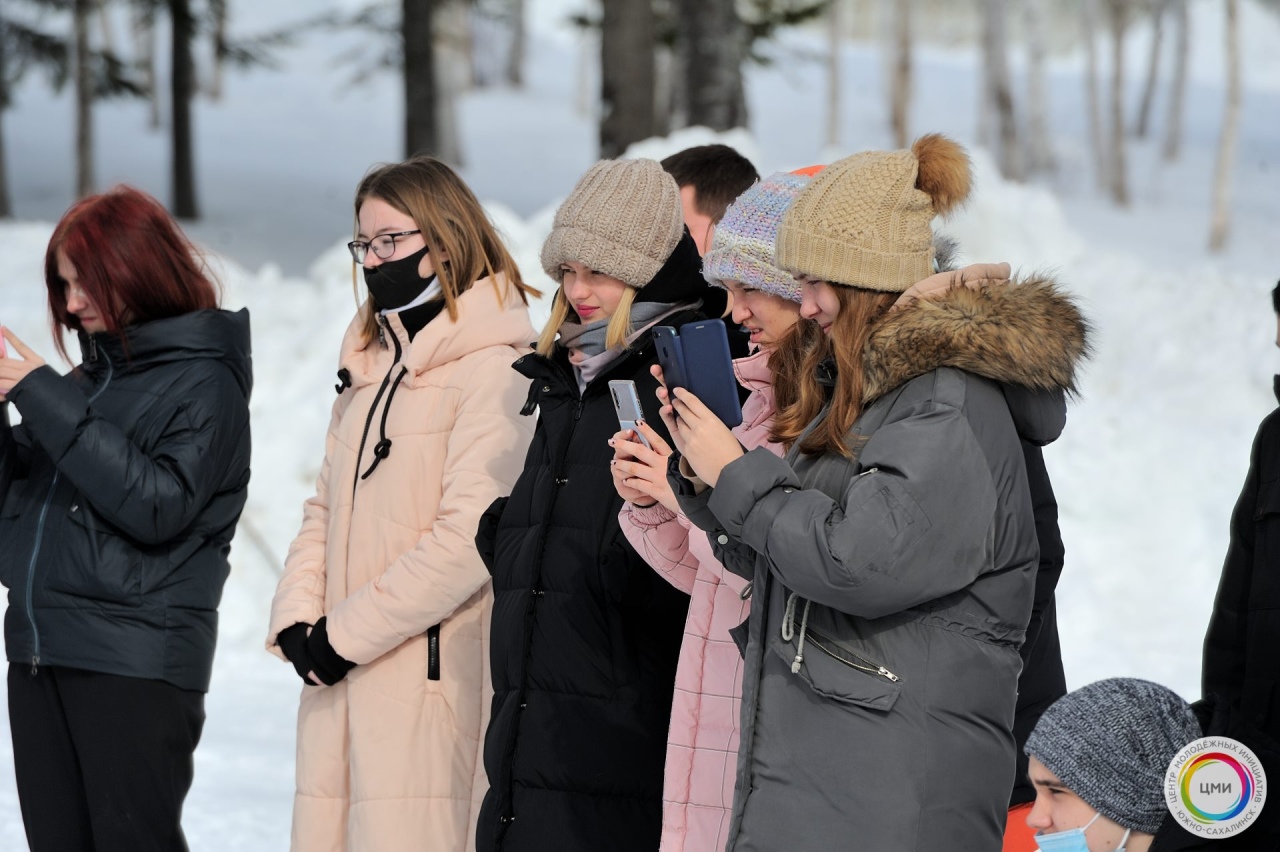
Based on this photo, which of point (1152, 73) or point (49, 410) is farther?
point (1152, 73)

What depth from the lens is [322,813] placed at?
11.3ft

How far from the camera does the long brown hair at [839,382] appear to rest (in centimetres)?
231

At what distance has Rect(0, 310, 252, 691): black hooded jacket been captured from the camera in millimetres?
3295

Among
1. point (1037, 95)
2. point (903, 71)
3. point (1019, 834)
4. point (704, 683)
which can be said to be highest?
point (704, 683)

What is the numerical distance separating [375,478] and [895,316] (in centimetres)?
157

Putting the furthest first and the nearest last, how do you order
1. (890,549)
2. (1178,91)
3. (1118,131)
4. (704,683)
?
1. (1178,91)
2. (1118,131)
3. (704,683)
4. (890,549)

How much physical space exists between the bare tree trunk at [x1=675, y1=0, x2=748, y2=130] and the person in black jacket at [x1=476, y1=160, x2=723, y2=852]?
9.07 meters

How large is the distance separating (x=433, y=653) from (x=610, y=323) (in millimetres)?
922

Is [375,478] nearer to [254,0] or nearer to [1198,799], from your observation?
[1198,799]

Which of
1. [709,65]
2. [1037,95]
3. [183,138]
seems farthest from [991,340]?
[1037,95]

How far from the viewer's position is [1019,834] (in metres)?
2.87

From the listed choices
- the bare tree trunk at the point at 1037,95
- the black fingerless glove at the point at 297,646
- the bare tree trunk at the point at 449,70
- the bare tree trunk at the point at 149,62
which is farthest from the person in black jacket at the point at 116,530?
the bare tree trunk at the point at 1037,95

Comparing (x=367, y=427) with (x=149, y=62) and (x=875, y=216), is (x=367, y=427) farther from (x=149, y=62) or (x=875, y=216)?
(x=149, y=62)

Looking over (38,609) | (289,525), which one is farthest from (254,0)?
(38,609)
